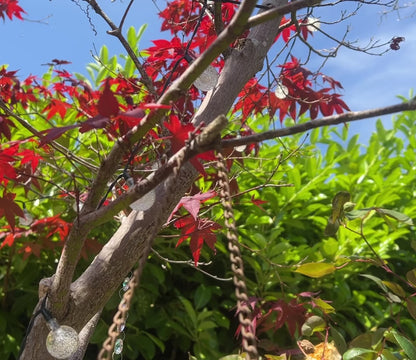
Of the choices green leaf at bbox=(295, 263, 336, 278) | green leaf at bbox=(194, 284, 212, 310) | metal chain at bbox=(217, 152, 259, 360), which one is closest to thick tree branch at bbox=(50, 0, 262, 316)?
metal chain at bbox=(217, 152, 259, 360)

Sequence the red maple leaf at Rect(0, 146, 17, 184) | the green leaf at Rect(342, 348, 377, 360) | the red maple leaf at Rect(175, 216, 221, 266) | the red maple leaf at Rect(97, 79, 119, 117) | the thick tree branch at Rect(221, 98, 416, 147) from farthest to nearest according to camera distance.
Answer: the red maple leaf at Rect(175, 216, 221, 266) < the red maple leaf at Rect(0, 146, 17, 184) < the green leaf at Rect(342, 348, 377, 360) < the red maple leaf at Rect(97, 79, 119, 117) < the thick tree branch at Rect(221, 98, 416, 147)

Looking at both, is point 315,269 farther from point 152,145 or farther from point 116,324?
point 116,324

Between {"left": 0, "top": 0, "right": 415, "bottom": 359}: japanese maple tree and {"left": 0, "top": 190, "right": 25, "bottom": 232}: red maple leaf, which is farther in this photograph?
{"left": 0, "top": 190, "right": 25, "bottom": 232}: red maple leaf

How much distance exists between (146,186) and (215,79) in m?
0.43

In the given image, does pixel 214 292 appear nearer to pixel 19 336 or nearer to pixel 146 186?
pixel 19 336

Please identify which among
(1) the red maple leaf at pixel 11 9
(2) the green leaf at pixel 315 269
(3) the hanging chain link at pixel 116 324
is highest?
(1) the red maple leaf at pixel 11 9

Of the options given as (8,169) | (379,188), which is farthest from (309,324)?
(379,188)

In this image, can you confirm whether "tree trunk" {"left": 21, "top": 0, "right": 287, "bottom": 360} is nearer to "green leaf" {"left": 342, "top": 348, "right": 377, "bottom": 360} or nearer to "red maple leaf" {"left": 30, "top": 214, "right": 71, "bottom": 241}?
"green leaf" {"left": 342, "top": 348, "right": 377, "bottom": 360}

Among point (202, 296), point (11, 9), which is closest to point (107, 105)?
point (202, 296)

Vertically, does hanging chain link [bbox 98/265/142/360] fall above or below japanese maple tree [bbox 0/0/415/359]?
below

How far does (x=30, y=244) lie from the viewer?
205 cm

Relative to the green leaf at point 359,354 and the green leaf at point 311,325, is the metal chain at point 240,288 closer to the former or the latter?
the green leaf at point 359,354

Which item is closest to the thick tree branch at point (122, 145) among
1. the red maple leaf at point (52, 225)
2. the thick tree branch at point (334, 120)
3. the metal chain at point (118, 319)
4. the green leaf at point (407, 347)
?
the thick tree branch at point (334, 120)

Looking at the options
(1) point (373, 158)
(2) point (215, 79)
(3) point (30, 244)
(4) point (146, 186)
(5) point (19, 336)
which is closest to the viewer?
(4) point (146, 186)
